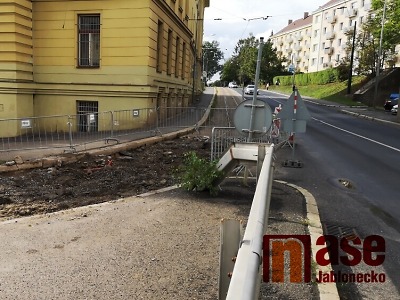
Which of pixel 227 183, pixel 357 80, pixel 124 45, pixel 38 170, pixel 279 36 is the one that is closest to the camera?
pixel 227 183

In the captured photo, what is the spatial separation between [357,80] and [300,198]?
146ft

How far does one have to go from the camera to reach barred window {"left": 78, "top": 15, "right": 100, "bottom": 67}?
1555 centimetres

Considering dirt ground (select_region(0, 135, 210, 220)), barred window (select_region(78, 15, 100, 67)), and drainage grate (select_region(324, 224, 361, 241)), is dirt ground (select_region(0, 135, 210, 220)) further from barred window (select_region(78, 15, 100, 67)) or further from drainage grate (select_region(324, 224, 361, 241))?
barred window (select_region(78, 15, 100, 67))

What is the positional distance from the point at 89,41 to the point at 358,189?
1284 cm

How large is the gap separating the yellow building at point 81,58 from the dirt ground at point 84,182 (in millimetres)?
5538

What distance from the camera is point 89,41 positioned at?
1569 cm

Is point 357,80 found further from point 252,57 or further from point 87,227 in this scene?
point 87,227

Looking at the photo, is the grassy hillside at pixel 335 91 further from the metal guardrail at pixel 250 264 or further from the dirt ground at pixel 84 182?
the metal guardrail at pixel 250 264

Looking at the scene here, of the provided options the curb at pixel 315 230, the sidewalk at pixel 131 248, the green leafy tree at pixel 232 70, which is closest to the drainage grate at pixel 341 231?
the curb at pixel 315 230

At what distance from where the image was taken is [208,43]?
120 m

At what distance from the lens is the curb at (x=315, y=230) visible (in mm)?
3291

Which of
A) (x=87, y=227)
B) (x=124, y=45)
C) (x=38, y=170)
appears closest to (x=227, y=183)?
(x=87, y=227)

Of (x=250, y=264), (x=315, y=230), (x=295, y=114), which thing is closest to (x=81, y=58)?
(x=295, y=114)

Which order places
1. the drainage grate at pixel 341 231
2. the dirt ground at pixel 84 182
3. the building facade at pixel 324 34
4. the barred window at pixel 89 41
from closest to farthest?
the drainage grate at pixel 341 231 < the dirt ground at pixel 84 182 < the barred window at pixel 89 41 < the building facade at pixel 324 34
